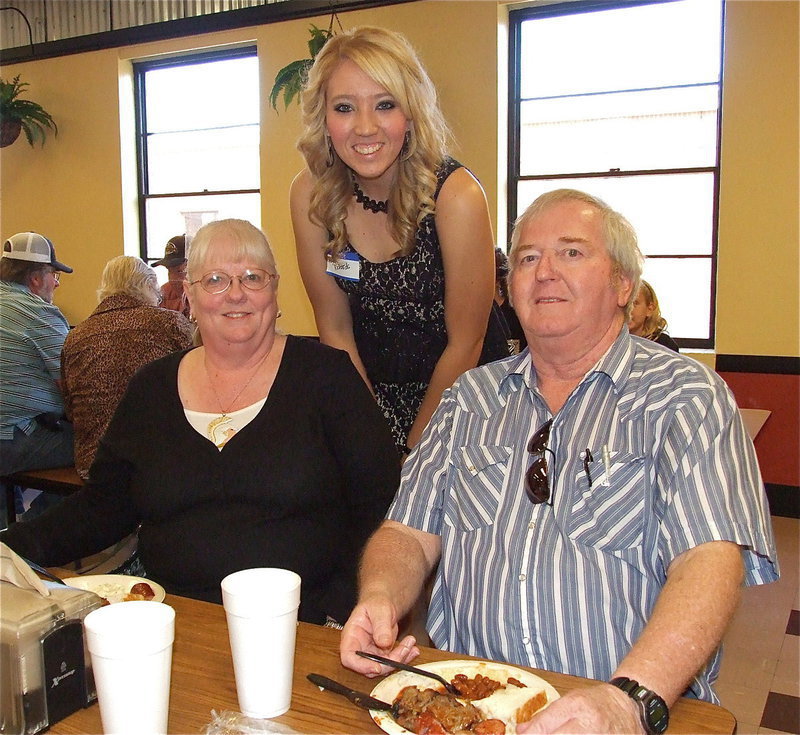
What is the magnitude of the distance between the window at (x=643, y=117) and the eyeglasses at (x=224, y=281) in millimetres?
3667

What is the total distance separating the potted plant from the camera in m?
7.35

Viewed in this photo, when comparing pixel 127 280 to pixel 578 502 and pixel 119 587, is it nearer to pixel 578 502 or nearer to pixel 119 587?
pixel 119 587

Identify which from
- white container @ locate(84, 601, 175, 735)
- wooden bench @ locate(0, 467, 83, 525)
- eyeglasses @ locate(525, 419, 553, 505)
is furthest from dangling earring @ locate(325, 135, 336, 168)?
wooden bench @ locate(0, 467, 83, 525)

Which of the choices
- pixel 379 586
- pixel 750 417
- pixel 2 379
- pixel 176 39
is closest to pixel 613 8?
pixel 750 417

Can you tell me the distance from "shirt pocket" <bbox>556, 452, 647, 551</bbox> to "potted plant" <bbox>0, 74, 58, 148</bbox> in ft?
24.4

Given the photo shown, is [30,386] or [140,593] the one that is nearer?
[140,593]

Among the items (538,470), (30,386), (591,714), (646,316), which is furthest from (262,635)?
(30,386)

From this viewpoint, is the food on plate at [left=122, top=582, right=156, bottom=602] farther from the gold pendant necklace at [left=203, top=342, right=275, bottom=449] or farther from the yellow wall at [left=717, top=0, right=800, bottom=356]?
the yellow wall at [left=717, top=0, right=800, bottom=356]

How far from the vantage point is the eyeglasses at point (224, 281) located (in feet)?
6.63

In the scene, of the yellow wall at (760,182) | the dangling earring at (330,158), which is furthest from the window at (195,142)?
the dangling earring at (330,158)

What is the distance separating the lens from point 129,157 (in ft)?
25.1

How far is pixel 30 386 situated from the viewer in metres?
4.13

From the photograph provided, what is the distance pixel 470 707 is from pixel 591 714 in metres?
0.17

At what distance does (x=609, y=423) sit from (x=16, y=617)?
3.45 ft
